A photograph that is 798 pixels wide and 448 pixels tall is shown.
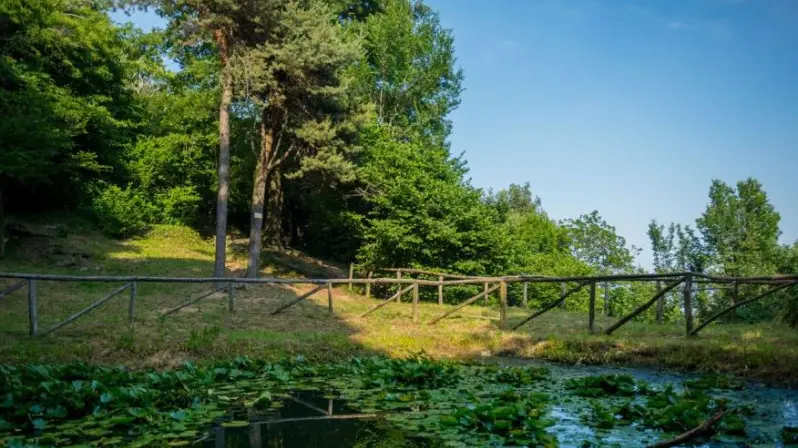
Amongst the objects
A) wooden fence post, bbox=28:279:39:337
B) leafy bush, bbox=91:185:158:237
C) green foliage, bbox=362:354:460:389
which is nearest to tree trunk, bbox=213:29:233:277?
wooden fence post, bbox=28:279:39:337

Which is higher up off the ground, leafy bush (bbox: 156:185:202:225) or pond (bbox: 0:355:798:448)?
leafy bush (bbox: 156:185:202:225)

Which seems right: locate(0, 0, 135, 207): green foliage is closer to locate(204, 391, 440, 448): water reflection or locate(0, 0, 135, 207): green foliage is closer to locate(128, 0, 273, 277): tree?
locate(128, 0, 273, 277): tree

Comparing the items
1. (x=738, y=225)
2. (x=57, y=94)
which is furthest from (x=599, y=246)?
(x=57, y=94)

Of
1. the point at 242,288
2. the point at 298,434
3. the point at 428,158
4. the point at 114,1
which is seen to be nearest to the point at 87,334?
the point at 298,434

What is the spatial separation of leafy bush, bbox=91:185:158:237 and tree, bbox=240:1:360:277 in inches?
295

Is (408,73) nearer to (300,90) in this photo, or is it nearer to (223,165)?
(300,90)

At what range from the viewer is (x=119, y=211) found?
25.0 m

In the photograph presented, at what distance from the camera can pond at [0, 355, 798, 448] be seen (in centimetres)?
488

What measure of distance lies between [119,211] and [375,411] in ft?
74.2

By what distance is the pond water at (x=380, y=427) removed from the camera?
4.84 metres

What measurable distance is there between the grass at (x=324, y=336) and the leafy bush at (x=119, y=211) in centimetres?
621

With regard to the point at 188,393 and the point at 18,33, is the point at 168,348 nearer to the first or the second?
the point at 188,393

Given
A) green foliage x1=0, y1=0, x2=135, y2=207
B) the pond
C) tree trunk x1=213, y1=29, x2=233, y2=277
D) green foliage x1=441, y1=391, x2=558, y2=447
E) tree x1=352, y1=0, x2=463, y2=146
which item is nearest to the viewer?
green foliage x1=441, y1=391, x2=558, y2=447

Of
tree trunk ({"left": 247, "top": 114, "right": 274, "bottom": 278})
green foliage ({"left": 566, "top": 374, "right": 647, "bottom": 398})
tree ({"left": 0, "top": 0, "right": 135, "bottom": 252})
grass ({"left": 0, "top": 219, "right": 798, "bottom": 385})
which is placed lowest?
grass ({"left": 0, "top": 219, "right": 798, "bottom": 385})
